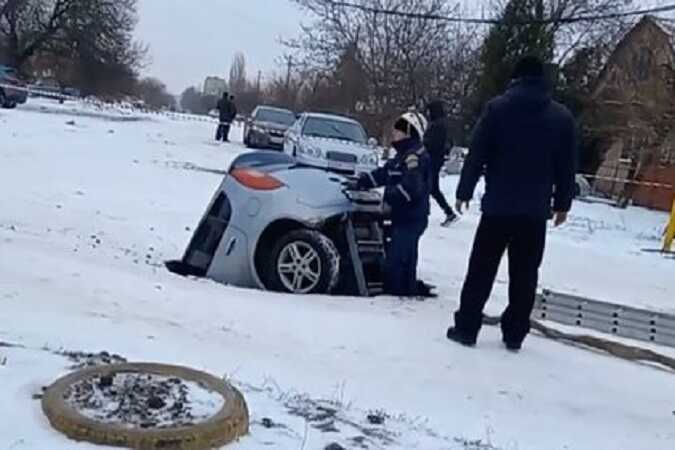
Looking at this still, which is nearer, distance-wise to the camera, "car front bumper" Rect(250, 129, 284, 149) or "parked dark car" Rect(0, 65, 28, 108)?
"car front bumper" Rect(250, 129, 284, 149)

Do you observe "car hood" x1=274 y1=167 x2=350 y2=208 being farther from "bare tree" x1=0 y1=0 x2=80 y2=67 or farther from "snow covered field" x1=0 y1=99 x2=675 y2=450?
"bare tree" x1=0 y1=0 x2=80 y2=67

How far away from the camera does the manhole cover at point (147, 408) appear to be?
10.2ft

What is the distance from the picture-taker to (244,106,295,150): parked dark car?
102ft

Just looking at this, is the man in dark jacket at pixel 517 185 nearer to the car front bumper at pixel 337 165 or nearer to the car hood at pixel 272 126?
the car front bumper at pixel 337 165

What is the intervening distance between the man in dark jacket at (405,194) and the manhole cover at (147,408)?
333 centimetres

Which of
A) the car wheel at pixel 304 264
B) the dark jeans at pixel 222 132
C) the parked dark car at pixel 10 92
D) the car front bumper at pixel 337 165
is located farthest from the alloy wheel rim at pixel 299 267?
the parked dark car at pixel 10 92

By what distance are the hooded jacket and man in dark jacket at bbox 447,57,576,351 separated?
6749 millimetres

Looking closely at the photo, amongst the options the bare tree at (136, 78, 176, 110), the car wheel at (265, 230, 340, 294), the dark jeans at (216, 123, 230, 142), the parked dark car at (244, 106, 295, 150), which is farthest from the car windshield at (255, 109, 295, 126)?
the bare tree at (136, 78, 176, 110)

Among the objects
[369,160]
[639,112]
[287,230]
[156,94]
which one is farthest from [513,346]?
[156,94]

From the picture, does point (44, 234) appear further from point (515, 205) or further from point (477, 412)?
point (477, 412)

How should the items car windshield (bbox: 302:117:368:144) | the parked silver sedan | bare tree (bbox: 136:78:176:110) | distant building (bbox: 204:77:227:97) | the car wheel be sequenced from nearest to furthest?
1. the car wheel
2. the parked silver sedan
3. car windshield (bbox: 302:117:368:144)
4. bare tree (bbox: 136:78:176:110)
5. distant building (bbox: 204:77:227:97)

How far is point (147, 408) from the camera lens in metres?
3.39

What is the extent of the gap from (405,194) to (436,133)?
20.2ft

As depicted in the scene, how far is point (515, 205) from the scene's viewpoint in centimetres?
535
